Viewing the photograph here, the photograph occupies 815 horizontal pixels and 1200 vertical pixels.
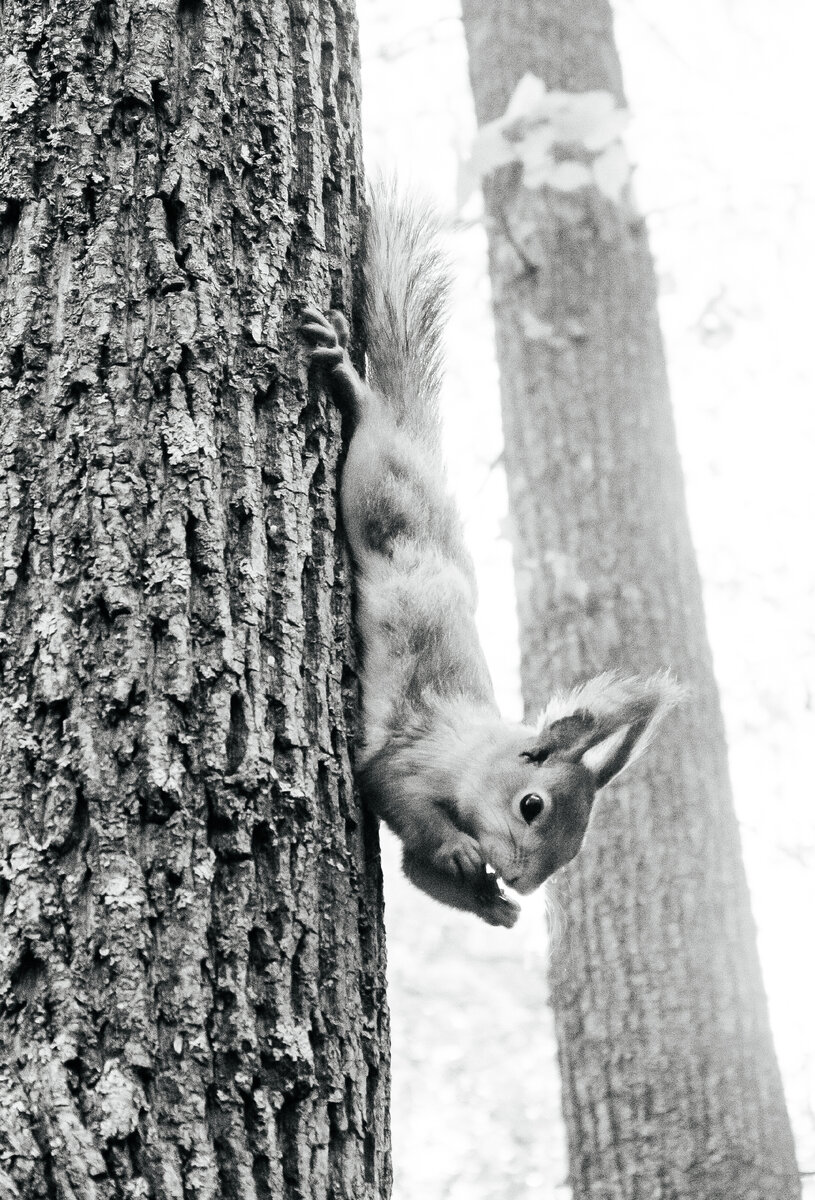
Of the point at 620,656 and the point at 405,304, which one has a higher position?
the point at 405,304

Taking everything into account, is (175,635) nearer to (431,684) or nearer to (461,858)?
(431,684)

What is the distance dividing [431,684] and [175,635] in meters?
0.88

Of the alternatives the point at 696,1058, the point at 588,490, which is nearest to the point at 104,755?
the point at 696,1058

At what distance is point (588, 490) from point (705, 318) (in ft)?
5.47

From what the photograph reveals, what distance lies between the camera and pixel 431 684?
2.33 m

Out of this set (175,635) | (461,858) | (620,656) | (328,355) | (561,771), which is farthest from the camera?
(620,656)

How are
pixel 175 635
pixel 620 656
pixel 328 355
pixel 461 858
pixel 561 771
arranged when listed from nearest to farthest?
pixel 175 635 < pixel 328 355 < pixel 461 858 < pixel 561 771 < pixel 620 656

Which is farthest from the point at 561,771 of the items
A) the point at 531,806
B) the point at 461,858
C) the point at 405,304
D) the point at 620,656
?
the point at 620,656

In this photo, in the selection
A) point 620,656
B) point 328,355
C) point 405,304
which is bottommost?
point 328,355

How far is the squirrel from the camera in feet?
6.97

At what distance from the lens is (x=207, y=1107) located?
1.35m

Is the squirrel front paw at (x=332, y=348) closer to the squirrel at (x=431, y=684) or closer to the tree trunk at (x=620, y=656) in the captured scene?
the squirrel at (x=431, y=684)

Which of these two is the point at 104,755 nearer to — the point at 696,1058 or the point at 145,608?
the point at 145,608

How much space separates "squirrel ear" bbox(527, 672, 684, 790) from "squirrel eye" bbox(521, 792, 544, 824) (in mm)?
116
